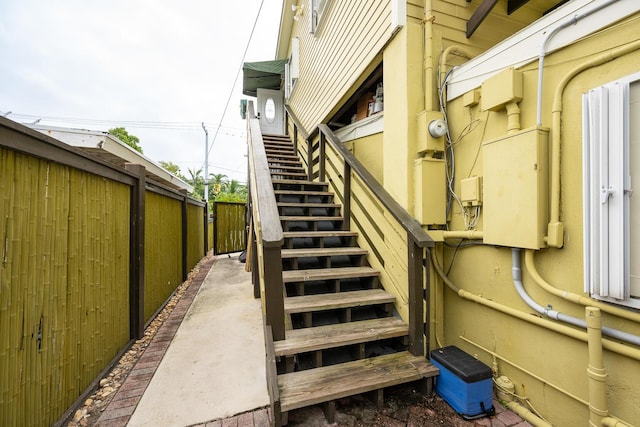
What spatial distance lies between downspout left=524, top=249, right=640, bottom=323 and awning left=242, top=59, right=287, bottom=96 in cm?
838

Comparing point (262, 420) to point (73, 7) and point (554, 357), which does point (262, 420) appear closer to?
point (554, 357)

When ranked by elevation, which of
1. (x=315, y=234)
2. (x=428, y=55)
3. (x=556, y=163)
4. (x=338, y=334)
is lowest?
(x=338, y=334)

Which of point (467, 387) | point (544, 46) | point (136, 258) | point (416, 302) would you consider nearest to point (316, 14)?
point (544, 46)

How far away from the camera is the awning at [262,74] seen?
8.03 metres

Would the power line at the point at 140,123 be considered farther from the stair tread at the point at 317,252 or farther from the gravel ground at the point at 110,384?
the stair tread at the point at 317,252

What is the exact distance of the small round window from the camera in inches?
365

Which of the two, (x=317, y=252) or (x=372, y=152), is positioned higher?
(x=372, y=152)

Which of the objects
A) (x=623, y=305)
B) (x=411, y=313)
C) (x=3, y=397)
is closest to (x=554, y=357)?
(x=623, y=305)

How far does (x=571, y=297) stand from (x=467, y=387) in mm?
842

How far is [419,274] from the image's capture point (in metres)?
2.12

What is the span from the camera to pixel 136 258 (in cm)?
277

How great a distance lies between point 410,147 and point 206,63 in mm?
14799

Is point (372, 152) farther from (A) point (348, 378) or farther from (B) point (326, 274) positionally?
(A) point (348, 378)

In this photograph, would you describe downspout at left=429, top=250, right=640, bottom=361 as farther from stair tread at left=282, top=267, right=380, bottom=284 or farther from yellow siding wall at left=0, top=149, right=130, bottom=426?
yellow siding wall at left=0, top=149, right=130, bottom=426
